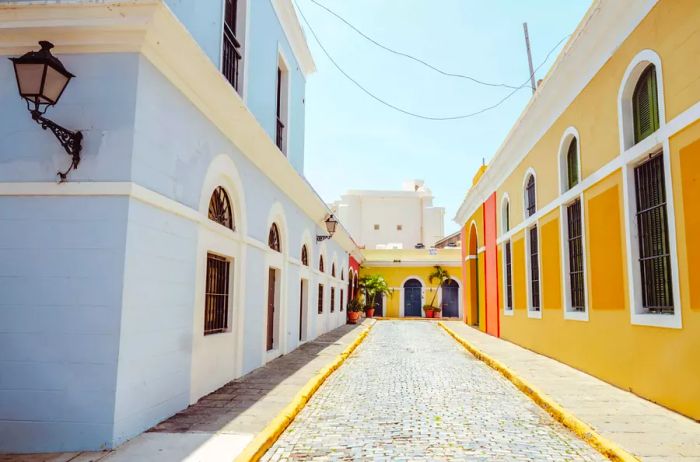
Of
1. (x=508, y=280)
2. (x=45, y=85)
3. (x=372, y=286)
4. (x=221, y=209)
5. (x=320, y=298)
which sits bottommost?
(x=320, y=298)

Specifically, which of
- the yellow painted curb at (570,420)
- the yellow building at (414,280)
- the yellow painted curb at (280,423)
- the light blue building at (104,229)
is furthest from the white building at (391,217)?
the light blue building at (104,229)

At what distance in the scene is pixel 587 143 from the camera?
8.42m

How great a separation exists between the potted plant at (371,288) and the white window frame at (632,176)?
23.6 m

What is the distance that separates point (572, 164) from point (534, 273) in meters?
3.20

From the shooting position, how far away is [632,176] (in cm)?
693

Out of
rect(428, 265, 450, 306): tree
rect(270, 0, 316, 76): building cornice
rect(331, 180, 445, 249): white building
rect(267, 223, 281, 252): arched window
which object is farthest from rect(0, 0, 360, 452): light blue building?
rect(331, 180, 445, 249): white building

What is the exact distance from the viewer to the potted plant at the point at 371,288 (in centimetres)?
3030

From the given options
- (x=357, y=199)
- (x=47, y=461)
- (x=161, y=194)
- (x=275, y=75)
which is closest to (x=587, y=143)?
(x=275, y=75)

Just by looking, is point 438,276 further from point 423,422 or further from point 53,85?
point 53,85

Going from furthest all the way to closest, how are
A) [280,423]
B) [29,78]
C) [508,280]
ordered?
[508,280] → [280,423] → [29,78]

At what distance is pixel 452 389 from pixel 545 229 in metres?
4.33

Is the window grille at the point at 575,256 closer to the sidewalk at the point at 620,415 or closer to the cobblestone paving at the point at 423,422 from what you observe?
the sidewalk at the point at 620,415

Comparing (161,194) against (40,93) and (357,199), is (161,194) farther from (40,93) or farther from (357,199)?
(357,199)

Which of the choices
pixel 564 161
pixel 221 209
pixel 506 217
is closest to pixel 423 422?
pixel 221 209
